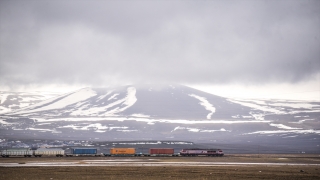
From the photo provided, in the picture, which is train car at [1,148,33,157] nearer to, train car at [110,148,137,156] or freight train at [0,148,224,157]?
freight train at [0,148,224,157]

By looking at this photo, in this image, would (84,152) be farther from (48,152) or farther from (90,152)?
(48,152)

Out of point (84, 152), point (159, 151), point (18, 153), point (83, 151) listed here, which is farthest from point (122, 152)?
point (18, 153)

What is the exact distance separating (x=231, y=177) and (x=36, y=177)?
26.1 m

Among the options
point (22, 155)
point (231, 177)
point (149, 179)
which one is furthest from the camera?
point (22, 155)

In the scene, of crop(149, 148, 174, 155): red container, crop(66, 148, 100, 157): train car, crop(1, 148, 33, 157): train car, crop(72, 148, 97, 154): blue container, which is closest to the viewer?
crop(1, 148, 33, 157): train car

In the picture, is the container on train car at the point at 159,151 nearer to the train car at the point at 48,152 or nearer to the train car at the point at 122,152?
the train car at the point at 122,152

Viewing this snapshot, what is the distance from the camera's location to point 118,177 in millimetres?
56844

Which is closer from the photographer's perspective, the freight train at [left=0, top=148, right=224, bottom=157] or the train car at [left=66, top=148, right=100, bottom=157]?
the freight train at [left=0, top=148, right=224, bottom=157]

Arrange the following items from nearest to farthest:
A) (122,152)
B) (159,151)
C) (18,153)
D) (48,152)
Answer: (18,153)
(48,152)
(122,152)
(159,151)

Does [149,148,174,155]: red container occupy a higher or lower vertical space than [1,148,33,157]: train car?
A: higher

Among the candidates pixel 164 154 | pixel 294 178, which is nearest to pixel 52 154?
pixel 164 154

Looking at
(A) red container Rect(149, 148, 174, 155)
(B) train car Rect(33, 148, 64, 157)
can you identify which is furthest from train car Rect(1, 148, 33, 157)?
(A) red container Rect(149, 148, 174, 155)

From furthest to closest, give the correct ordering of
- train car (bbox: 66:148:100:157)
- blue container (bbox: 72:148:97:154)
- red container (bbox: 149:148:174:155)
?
red container (bbox: 149:148:174:155) < blue container (bbox: 72:148:97:154) < train car (bbox: 66:148:100:157)

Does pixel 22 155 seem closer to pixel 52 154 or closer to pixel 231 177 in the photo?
pixel 52 154
